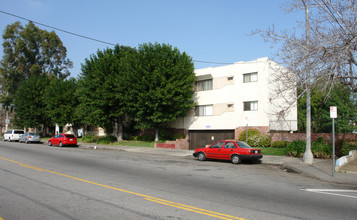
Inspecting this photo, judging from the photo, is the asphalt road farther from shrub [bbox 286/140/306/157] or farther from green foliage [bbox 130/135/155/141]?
green foliage [bbox 130/135/155/141]

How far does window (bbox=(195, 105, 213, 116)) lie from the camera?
29328mm

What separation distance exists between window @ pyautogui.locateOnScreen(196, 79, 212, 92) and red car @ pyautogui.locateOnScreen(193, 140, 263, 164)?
12.6 metres

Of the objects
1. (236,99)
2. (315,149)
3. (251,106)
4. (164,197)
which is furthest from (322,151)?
(164,197)

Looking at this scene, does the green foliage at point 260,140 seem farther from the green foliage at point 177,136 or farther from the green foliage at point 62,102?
the green foliage at point 62,102

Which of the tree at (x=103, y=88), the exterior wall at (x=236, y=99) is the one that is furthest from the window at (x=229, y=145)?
the tree at (x=103, y=88)

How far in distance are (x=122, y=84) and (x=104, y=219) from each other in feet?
79.0

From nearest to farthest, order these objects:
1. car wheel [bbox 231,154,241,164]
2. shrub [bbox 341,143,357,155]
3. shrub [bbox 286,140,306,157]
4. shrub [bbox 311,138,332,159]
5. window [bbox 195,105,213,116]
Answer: car wheel [bbox 231,154,241,164], shrub [bbox 311,138,332,159], shrub [bbox 341,143,357,155], shrub [bbox 286,140,306,157], window [bbox 195,105,213,116]

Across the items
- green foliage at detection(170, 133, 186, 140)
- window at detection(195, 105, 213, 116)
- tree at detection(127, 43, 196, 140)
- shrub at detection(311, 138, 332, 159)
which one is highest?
tree at detection(127, 43, 196, 140)

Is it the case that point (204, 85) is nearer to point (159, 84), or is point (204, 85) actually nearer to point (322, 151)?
point (159, 84)

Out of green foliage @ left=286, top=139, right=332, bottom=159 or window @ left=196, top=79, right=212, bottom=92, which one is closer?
green foliage @ left=286, top=139, right=332, bottom=159

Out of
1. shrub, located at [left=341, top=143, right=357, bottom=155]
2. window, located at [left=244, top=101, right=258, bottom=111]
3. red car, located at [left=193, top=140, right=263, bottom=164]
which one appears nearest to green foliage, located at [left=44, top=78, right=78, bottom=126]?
window, located at [left=244, top=101, right=258, bottom=111]

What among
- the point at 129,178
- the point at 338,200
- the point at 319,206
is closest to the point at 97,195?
the point at 129,178

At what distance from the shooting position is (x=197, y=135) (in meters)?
30.5

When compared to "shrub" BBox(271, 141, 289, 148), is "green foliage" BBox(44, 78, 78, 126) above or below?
above
